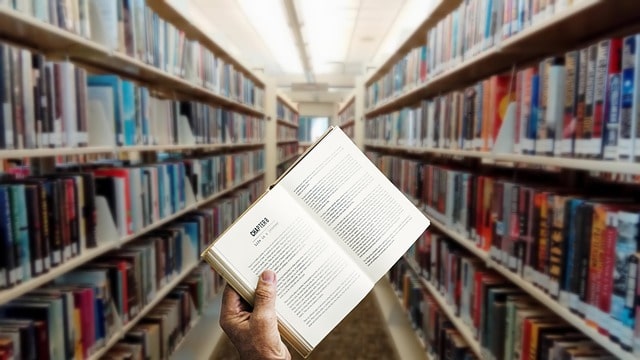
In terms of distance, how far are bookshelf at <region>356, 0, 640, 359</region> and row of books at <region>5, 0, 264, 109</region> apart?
1.27 m

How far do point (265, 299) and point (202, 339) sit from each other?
2.38 meters

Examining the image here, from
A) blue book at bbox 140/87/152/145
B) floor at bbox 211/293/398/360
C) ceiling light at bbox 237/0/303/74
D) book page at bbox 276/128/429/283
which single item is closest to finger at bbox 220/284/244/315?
book page at bbox 276/128/429/283

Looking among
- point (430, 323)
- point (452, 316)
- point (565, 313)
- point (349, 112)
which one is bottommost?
point (430, 323)

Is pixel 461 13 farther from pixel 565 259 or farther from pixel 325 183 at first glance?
pixel 325 183

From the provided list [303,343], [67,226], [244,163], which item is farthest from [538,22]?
[244,163]

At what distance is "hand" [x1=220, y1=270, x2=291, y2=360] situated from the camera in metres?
0.85

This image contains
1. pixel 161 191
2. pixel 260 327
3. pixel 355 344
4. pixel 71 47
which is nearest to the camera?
pixel 260 327

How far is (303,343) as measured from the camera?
90cm

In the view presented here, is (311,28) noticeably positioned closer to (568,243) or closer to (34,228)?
(34,228)

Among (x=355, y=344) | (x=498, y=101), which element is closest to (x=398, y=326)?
(x=355, y=344)

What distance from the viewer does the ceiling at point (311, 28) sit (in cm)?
478

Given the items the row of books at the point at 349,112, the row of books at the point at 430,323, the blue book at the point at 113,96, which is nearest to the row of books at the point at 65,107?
the blue book at the point at 113,96

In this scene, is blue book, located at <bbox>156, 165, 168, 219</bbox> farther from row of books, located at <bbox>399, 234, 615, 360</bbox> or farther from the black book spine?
row of books, located at <bbox>399, 234, 615, 360</bbox>

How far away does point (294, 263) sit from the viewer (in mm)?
913
